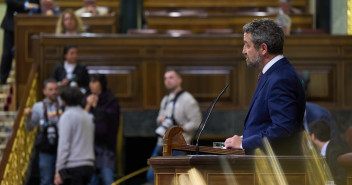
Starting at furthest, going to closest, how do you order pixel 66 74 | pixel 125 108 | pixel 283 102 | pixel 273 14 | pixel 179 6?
pixel 179 6
pixel 273 14
pixel 125 108
pixel 66 74
pixel 283 102

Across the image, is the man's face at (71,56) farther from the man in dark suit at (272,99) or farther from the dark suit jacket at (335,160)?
Answer: the man in dark suit at (272,99)

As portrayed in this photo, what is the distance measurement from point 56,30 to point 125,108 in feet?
4.31

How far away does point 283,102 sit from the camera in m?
3.64

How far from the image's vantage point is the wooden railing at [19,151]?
7.21 metres

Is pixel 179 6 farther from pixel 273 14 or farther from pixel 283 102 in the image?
pixel 283 102

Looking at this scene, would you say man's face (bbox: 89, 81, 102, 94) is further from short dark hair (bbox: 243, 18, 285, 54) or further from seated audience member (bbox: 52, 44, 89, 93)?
short dark hair (bbox: 243, 18, 285, 54)

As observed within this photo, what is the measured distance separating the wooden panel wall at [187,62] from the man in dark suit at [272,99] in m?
5.80

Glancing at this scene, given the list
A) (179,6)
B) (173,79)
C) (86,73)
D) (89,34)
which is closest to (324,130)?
(173,79)

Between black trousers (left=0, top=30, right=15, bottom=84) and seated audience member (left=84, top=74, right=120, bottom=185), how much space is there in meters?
2.53

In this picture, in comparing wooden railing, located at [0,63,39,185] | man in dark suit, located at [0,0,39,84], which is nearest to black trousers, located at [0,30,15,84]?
man in dark suit, located at [0,0,39,84]

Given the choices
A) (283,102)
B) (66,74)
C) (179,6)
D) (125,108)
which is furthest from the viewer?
(179,6)

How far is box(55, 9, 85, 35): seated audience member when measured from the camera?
9648mm

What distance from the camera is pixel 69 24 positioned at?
9.65m

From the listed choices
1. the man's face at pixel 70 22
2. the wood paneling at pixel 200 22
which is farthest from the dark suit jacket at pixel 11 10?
the wood paneling at pixel 200 22
